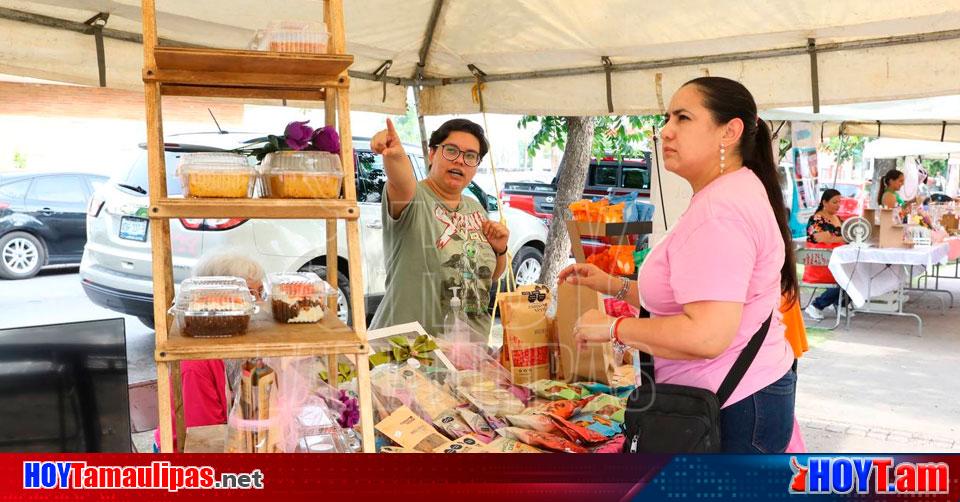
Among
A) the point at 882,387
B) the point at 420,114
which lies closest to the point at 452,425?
the point at 420,114

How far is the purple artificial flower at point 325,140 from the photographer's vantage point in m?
1.90

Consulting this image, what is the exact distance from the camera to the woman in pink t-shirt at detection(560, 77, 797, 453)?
1.74 m

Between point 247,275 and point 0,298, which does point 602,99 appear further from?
point 0,298

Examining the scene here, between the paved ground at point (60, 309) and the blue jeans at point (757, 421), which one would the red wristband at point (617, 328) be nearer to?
the blue jeans at point (757, 421)

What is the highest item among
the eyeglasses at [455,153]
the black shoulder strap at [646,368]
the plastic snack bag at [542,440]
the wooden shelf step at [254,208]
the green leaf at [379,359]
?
the eyeglasses at [455,153]

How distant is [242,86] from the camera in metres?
1.93

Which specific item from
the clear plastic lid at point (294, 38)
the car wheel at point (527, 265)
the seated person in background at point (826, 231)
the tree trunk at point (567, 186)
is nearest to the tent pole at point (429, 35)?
the clear plastic lid at point (294, 38)

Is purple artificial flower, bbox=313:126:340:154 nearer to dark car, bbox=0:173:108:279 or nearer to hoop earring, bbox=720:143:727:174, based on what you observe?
hoop earring, bbox=720:143:727:174

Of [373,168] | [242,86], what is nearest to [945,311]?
[373,168]

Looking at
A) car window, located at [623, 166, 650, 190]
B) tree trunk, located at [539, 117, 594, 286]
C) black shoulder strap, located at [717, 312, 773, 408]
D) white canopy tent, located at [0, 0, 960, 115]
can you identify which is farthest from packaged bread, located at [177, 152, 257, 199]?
car window, located at [623, 166, 650, 190]

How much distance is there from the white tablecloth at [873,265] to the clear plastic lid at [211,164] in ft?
24.4

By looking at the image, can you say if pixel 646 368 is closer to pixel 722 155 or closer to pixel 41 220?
pixel 722 155

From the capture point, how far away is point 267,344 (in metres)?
1.67

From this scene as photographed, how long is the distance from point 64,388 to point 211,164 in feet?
1.84
